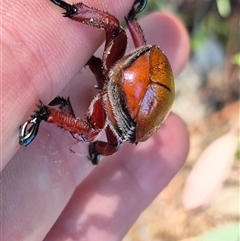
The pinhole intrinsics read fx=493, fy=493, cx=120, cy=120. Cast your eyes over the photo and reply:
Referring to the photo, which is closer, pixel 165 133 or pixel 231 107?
pixel 165 133

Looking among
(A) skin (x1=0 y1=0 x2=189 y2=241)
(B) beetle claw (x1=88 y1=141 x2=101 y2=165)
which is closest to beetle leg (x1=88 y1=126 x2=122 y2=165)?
(B) beetle claw (x1=88 y1=141 x2=101 y2=165)

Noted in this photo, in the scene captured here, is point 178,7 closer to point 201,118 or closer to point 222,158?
point 201,118

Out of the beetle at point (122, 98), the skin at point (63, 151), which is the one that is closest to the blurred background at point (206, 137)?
the skin at point (63, 151)

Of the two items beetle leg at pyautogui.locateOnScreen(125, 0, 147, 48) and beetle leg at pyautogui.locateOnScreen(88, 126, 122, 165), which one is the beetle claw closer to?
beetle leg at pyautogui.locateOnScreen(88, 126, 122, 165)

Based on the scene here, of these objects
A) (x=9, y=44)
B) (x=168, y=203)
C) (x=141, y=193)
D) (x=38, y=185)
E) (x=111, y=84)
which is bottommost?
(x=168, y=203)

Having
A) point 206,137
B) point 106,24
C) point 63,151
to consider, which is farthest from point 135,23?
point 206,137

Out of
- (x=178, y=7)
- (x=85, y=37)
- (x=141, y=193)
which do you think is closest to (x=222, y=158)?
(x=141, y=193)

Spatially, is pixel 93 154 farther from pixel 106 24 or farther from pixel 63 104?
pixel 106 24
